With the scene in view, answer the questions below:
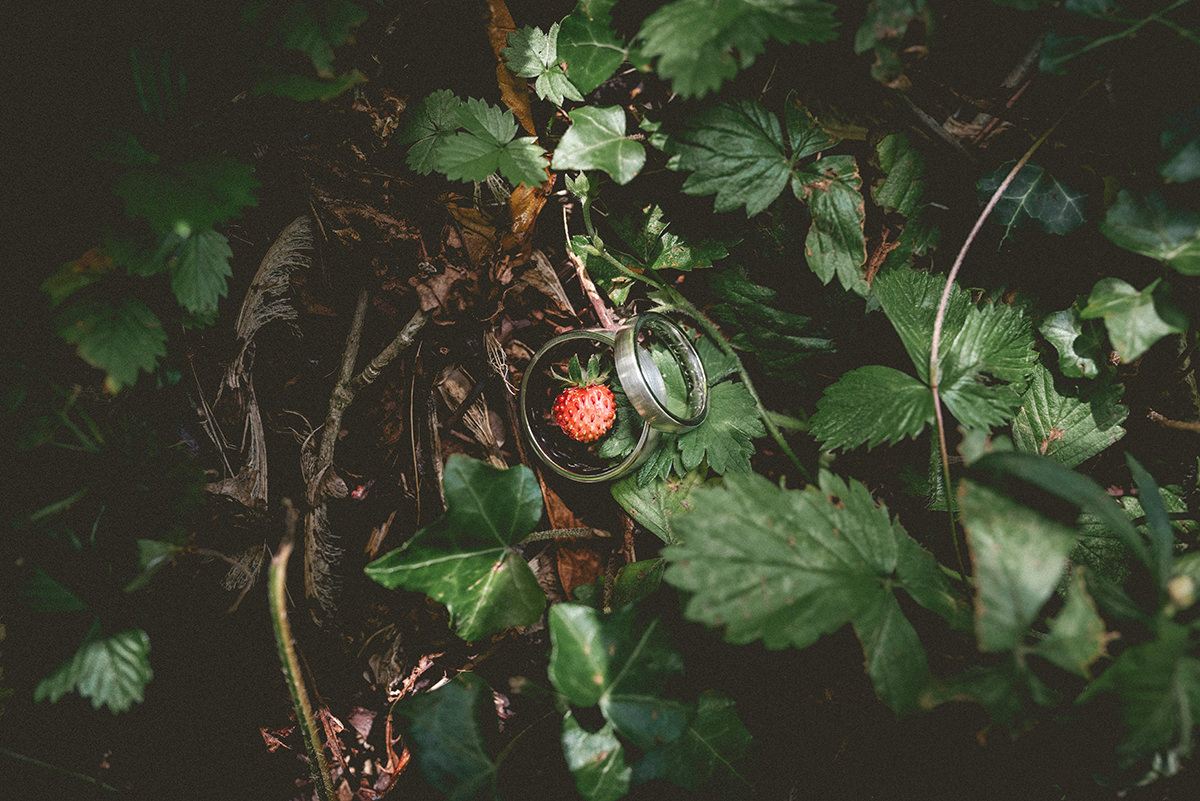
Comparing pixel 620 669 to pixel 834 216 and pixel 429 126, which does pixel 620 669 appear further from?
pixel 429 126

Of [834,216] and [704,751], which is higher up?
[834,216]

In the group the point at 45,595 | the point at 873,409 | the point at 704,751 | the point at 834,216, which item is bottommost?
the point at 704,751

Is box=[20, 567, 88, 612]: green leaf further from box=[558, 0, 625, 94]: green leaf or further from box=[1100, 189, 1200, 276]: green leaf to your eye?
box=[1100, 189, 1200, 276]: green leaf

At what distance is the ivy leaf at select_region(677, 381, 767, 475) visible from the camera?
1.38m

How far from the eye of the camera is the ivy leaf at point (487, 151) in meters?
1.26

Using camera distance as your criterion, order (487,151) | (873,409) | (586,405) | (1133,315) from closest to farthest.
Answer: (1133,315)
(873,409)
(487,151)
(586,405)

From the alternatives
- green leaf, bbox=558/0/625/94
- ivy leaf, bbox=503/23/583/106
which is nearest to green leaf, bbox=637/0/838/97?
green leaf, bbox=558/0/625/94

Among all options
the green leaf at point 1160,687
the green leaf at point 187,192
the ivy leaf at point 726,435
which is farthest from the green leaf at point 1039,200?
the green leaf at point 187,192

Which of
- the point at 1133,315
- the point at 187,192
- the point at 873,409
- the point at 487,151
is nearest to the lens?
the point at 187,192

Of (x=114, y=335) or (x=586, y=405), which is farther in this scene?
(x=586, y=405)

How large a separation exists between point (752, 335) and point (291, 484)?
1.30 meters

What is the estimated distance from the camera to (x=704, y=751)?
3.76 ft

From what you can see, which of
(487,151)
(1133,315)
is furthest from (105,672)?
(1133,315)

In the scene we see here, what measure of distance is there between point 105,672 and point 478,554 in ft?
2.40
